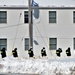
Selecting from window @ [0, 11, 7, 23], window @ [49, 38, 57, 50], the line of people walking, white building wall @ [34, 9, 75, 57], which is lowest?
the line of people walking

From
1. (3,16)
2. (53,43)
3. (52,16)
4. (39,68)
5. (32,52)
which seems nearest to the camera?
(39,68)

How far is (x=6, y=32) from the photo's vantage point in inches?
1330

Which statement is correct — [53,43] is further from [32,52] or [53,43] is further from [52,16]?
[32,52]

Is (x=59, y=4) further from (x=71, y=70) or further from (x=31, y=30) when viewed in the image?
(x=71, y=70)

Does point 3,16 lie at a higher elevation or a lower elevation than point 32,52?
higher

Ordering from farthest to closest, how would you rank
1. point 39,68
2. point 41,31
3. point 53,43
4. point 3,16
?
point 53,43, point 3,16, point 41,31, point 39,68

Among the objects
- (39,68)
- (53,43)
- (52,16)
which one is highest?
(52,16)

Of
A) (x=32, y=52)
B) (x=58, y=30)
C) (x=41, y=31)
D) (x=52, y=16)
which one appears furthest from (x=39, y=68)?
(x=52, y=16)

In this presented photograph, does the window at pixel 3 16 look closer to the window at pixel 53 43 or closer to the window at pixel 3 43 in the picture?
the window at pixel 3 43

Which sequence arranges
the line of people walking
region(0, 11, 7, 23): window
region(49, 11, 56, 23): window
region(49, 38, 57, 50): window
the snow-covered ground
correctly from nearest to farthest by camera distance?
the snow-covered ground
the line of people walking
region(0, 11, 7, 23): window
region(49, 38, 57, 50): window
region(49, 11, 56, 23): window

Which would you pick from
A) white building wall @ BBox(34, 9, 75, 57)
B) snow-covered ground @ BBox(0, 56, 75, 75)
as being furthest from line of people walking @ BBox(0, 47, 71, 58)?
snow-covered ground @ BBox(0, 56, 75, 75)

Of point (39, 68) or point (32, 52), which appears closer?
point (39, 68)

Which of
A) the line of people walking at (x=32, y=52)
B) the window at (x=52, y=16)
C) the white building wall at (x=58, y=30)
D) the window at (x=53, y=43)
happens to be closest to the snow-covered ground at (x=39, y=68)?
the line of people walking at (x=32, y=52)

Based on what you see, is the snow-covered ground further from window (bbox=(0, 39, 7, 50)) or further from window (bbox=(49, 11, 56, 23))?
window (bbox=(49, 11, 56, 23))
